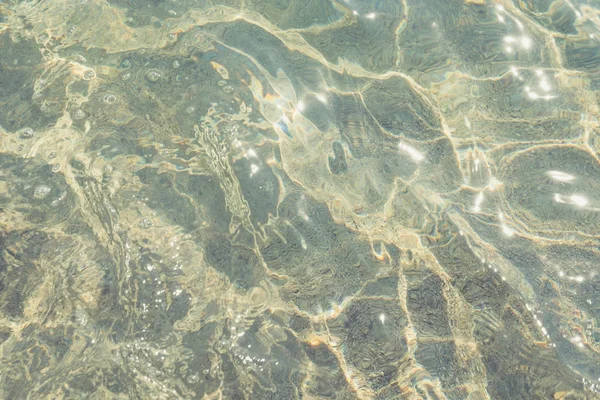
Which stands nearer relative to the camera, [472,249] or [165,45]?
[472,249]

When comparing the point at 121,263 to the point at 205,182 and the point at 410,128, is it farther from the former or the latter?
the point at 410,128

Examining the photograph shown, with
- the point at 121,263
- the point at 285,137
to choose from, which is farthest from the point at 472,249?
the point at 121,263

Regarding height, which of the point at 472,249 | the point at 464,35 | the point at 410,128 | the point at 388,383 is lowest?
the point at 388,383

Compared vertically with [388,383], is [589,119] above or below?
above

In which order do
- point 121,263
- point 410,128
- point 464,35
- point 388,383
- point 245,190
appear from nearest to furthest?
point 388,383
point 121,263
point 245,190
point 410,128
point 464,35

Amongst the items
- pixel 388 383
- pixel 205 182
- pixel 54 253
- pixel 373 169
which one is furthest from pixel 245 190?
pixel 388 383

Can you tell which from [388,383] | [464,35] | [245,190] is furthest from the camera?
[464,35]
